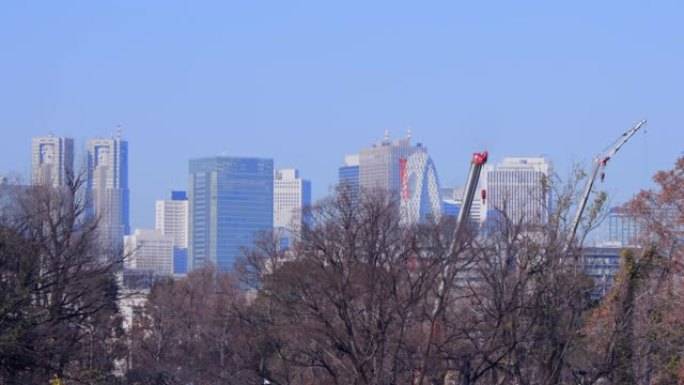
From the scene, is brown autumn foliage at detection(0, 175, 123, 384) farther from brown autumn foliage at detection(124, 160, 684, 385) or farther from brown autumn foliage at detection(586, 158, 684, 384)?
brown autumn foliage at detection(586, 158, 684, 384)

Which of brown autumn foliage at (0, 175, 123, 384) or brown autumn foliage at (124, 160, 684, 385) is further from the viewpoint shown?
brown autumn foliage at (124, 160, 684, 385)

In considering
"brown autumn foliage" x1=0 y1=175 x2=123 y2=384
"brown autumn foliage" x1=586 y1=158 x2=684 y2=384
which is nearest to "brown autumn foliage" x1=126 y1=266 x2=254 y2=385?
"brown autumn foliage" x1=0 y1=175 x2=123 y2=384

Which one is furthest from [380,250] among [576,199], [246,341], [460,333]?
[246,341]

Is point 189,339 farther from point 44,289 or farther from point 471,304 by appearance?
point 44,289

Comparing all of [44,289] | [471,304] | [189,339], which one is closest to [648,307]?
[471,304]

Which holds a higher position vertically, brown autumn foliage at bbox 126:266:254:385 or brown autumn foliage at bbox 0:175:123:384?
brown autumn foliage at bbox 0:175:123:384

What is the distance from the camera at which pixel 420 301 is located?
29422 mm

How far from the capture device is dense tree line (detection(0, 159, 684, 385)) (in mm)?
23734

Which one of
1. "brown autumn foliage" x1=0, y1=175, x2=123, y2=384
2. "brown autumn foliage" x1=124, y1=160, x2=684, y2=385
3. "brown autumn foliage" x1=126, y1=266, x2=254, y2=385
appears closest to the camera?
"brown autumn foliage" x1=0, y1=175, x2=123, y2=384

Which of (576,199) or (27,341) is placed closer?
→ (27,341)

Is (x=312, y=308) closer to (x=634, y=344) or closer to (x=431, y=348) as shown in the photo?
(x=431, y=348)

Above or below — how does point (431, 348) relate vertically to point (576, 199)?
below

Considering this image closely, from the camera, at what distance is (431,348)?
26.5 m

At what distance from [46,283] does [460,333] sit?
8281 mm
